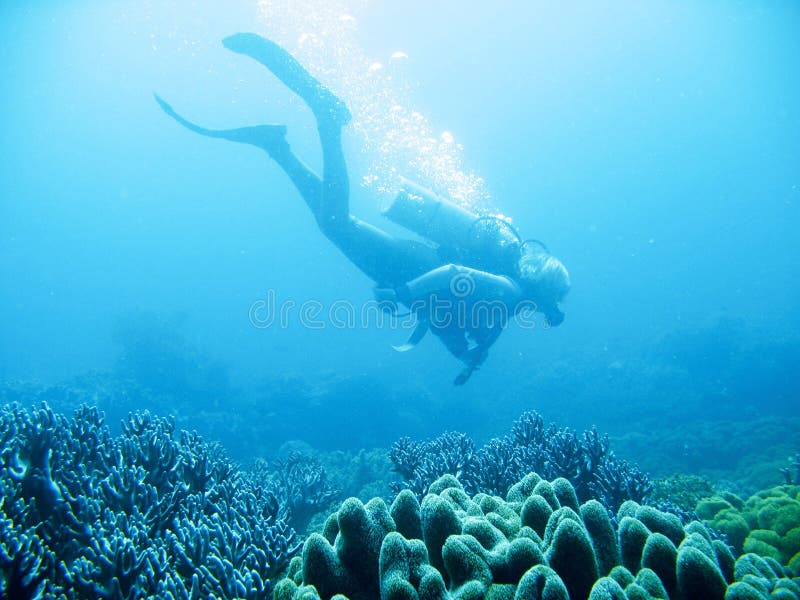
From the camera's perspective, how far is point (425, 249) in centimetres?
823

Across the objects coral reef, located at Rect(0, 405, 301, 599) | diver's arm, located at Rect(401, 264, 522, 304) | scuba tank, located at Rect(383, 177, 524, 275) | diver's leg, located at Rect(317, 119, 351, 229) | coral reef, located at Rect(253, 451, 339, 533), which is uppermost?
scuba tank, located at Rect(383, 177, 524, 275)

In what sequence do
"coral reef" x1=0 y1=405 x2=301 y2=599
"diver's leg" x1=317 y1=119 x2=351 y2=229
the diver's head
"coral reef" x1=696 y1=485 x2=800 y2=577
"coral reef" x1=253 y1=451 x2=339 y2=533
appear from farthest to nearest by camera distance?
the diver's head < "diver's leg" x1=317 y1=119 x2=351 y2=229 < "coral reef" x1=253 y1=451 x2=339 y2=533 < "coral reef" x1=696 y1=485 x2=800 y2=577 < "coral reef" x1=0 y1=405 x2=301 y2=599

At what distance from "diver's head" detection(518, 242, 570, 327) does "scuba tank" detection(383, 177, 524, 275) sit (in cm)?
32

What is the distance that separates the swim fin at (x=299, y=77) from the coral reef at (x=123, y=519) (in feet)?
18.5

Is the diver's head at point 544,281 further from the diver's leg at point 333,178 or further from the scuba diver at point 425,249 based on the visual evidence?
the diver's leg at point 333,178

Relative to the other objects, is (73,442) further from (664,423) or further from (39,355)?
(39,355)

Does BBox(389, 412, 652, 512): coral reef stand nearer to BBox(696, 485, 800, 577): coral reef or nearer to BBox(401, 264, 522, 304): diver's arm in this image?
BBox(696, 485, 800, 577): coral reef

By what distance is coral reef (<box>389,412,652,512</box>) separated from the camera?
446cm

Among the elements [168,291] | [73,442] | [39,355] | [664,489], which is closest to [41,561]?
[73,442]

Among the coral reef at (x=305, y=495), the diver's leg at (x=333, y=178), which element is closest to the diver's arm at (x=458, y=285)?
the diver's leg at (x=333, y=178)

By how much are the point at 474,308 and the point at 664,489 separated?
379cm

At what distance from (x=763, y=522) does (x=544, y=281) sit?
4495 mm

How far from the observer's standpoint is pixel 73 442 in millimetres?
3910

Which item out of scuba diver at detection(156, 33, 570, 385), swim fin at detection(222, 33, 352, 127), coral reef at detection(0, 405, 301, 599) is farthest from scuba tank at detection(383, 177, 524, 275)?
coral reef at detection(0, 405, 301, 599)
